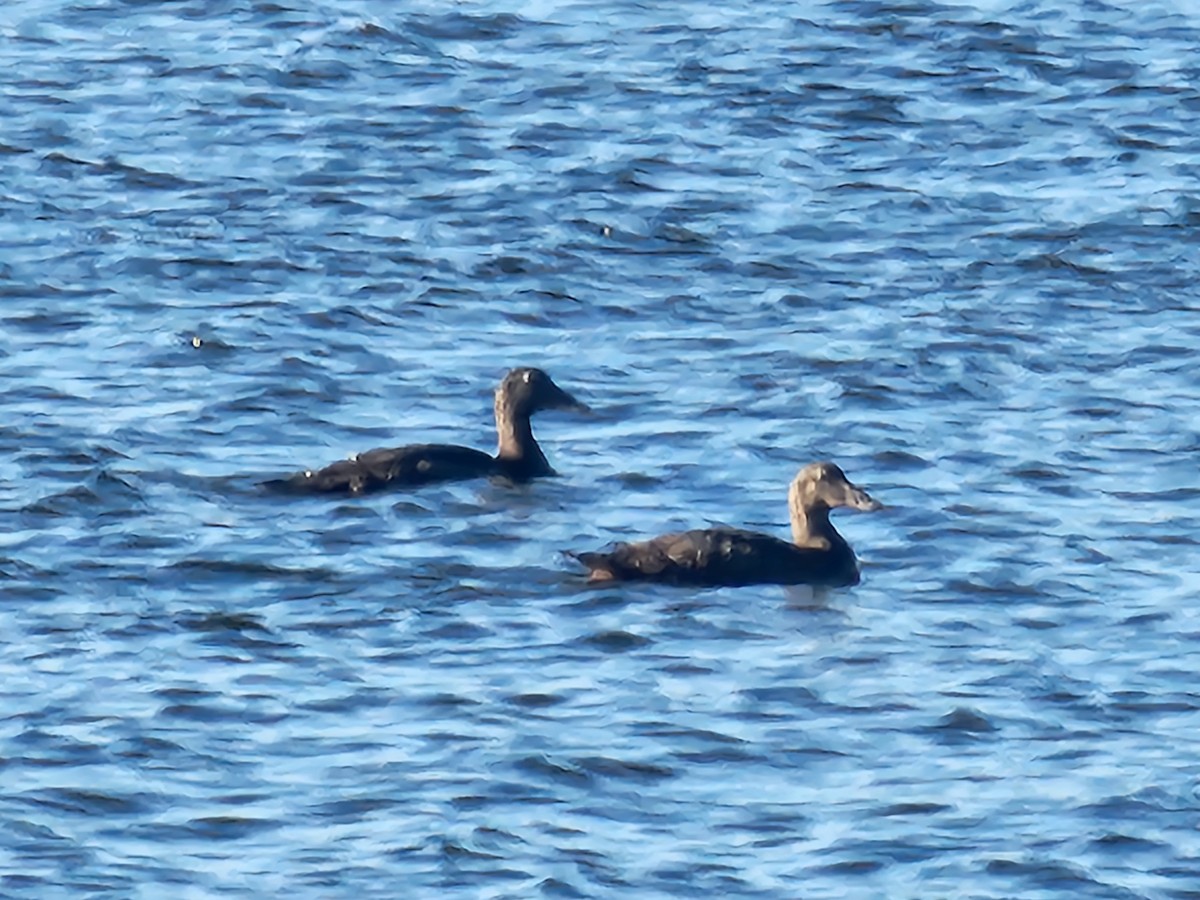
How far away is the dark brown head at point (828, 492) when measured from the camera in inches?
629

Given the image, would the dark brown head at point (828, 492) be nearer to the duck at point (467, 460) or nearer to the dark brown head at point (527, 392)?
the duck at point (467, 460)

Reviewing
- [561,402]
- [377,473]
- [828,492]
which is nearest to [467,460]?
[377,473]

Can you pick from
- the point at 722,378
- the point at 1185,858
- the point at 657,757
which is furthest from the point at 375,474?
the point at 1185,858

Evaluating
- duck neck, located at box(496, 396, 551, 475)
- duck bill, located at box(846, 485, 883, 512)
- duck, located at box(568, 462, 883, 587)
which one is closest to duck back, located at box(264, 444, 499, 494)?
duck neck, located at box(496, 396, 551, 475)

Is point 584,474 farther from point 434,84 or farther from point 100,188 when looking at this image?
point 434,84

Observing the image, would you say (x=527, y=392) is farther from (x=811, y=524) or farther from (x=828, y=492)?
(x=811, y=524)

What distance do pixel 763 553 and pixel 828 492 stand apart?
536 mm

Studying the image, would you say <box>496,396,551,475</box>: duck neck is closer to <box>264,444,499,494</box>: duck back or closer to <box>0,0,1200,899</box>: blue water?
<box>0,0,1200,899</box>: blue water

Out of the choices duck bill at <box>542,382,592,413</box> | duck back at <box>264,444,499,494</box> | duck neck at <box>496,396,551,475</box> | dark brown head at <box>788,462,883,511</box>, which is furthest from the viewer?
duck bill at <box>542,382,592,413</box>

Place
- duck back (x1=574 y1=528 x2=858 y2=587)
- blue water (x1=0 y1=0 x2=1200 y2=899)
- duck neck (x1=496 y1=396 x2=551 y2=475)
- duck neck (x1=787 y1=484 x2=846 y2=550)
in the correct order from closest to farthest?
blue water (x1=0 y1=0 x2=1200 y2=899), duck back (x1=574 y1=528 x2=858 y2=587), duck neck (x1=787 y1=484 x2=846 y2=550), duck neck (x1=496 y1=396 x2=551 y2=475)

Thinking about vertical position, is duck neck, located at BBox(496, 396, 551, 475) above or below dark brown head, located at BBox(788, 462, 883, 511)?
below

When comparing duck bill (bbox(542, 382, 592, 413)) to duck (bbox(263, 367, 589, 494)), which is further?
duck bill (bbox(542, 382, 592, 413))

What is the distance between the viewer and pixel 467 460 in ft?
55.9

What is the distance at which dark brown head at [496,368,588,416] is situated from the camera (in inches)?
688
